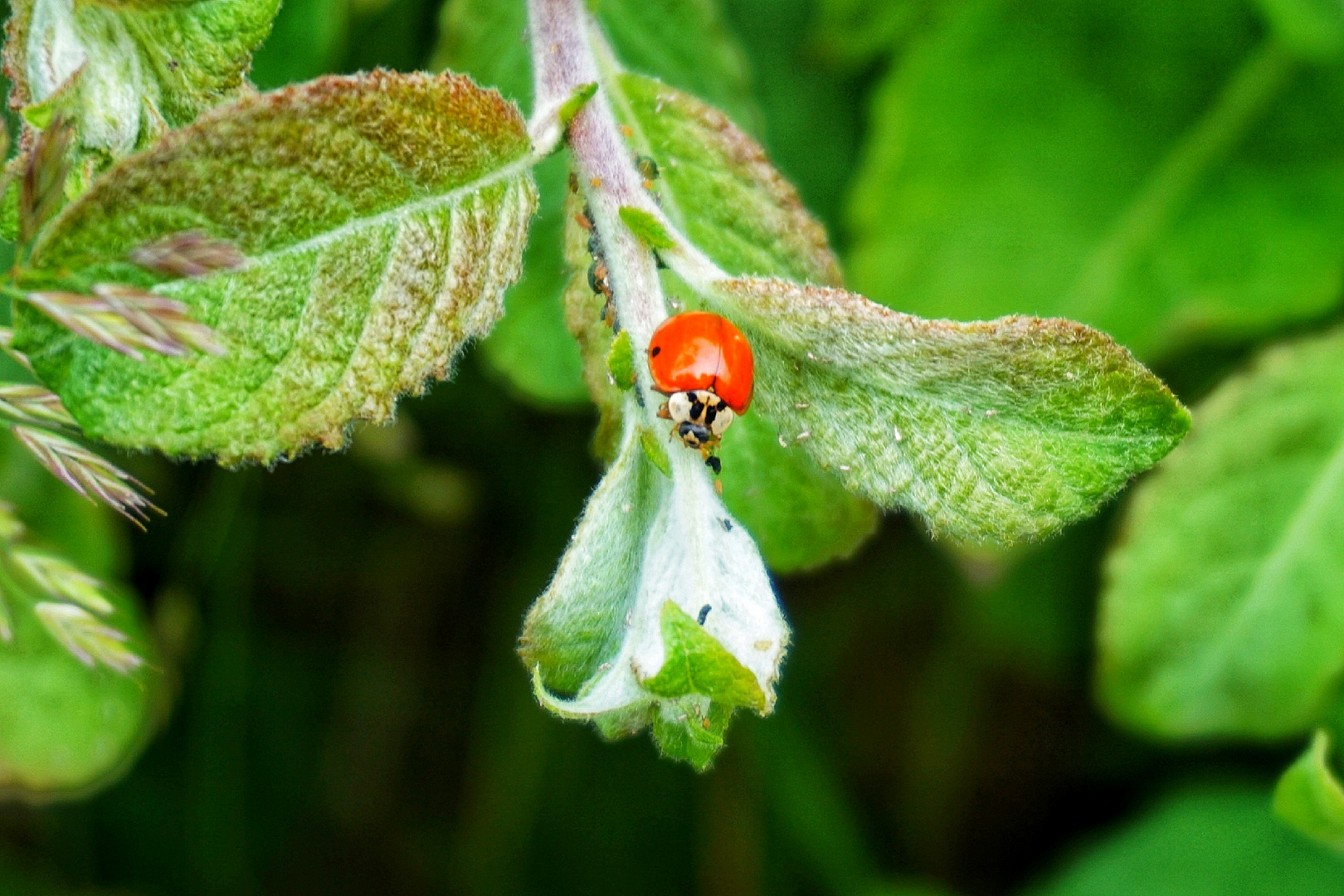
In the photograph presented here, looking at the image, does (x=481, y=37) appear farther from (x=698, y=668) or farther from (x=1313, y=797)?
(x=1313, y=797)

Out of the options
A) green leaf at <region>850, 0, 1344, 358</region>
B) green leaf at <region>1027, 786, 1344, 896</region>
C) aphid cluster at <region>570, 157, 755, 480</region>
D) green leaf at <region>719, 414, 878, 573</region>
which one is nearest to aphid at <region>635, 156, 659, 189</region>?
aphid cluster at <region>570, 157, 755, 480</region>

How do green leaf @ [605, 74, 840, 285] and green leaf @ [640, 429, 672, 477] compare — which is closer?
green leaf @ [640, 429, 672, 477]

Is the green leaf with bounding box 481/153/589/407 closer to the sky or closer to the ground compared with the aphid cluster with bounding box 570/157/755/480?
closer to the ground

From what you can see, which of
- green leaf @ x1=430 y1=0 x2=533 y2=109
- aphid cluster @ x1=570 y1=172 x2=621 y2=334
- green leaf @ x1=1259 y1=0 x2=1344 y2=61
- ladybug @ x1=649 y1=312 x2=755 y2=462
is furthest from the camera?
green leaf @ x1=1259 y1=0 x2=1344 y2=61

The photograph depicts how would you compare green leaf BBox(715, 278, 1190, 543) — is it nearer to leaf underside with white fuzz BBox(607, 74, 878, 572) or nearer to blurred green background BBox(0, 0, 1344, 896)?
leaf underside with white fuzz BBox(607, 74, 878, 572)

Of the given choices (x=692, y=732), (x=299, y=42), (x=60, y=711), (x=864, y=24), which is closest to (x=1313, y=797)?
(x=692, y=732)

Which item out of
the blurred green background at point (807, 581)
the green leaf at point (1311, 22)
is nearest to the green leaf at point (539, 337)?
the blurred green background at point (807, 581)

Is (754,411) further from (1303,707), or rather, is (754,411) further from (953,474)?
(1303,707)

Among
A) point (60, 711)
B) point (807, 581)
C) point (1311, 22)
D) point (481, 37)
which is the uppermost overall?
point (1311, 22)
